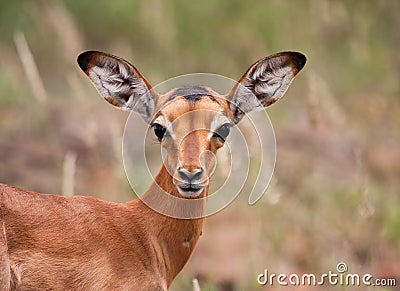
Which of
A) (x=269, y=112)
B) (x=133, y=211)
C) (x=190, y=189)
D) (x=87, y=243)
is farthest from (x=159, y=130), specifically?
(x=269, y=112)

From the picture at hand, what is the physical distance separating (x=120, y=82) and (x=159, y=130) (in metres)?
0.55

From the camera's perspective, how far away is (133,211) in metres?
7.34

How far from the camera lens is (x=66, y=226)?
6.78 metres

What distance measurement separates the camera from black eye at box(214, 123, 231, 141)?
6.95 m

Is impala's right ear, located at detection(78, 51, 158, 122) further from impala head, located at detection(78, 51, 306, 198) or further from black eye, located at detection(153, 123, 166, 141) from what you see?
black eye, located at detection(153, 123, 166, 141)

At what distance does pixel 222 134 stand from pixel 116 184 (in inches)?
188

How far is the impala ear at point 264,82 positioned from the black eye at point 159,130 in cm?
57

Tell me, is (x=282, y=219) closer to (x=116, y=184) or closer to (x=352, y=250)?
(x=352, y=250)

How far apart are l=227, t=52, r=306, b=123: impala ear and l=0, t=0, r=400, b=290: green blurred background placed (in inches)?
55.6

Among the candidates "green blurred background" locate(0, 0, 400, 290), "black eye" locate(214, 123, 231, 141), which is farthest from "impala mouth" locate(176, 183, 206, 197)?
"green blurred background" locate(0, 0, 400, 290)

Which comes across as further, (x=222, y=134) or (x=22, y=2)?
(x=22, y=2)

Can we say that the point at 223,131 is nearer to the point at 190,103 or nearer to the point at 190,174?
the point at 190,103

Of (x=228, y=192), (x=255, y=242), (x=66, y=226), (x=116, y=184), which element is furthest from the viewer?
(x=116, y=184)

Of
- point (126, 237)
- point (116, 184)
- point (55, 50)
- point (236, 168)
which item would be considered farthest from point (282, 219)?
point (55, 50)
